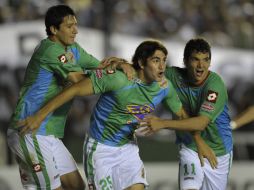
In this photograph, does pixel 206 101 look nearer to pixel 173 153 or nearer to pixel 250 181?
pixel 250 181

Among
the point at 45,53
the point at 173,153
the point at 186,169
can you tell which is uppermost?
the point at 45,53

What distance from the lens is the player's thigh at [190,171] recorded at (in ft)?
26.2

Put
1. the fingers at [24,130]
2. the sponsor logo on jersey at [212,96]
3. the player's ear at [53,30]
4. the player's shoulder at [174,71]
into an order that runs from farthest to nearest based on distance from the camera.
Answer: the player's shoulder at [174,71]
the sponsor logo on jersey at [212,96]
the player's ear at [53,30]
the fingers at [24,130]

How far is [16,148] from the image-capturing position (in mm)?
7703

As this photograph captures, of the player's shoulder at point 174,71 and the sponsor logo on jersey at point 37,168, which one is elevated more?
the player's shoulder at point 174,71

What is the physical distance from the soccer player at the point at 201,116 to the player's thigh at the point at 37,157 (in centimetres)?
120

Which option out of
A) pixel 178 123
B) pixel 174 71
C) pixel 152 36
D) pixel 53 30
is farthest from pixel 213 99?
pixel 152 36

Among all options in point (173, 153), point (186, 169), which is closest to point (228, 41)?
point (173, 153)

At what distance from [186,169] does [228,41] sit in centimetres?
672

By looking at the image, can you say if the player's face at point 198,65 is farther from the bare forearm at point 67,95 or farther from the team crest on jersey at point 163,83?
the bare forearm at point 67,95

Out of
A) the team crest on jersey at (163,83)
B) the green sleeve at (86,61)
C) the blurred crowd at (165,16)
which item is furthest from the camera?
the blurred crowd at (165,16)

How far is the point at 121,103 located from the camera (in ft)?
24.4

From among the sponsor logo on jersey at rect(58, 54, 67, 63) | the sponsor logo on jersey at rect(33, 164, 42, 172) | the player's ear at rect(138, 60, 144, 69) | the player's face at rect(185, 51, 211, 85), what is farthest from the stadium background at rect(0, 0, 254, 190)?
the player's ear at rect(138, 60, 144, 69)

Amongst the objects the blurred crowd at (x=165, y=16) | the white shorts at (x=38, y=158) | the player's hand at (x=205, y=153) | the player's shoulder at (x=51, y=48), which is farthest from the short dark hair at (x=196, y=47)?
the blurred crowd at (x=165, y=16)
